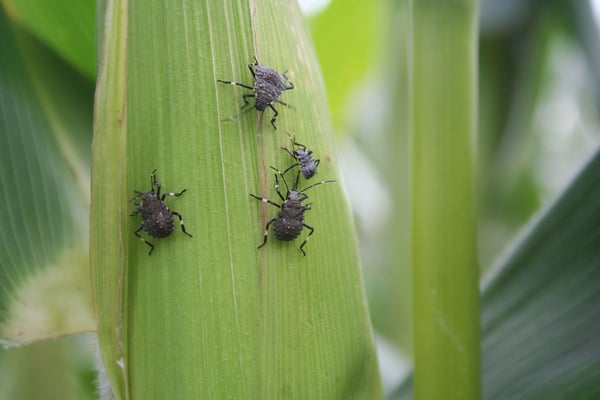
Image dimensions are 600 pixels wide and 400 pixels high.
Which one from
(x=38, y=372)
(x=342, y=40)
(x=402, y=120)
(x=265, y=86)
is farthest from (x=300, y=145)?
(x=402, y=120)

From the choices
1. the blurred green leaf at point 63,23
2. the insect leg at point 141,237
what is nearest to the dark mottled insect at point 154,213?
the insect leg at point 141,237

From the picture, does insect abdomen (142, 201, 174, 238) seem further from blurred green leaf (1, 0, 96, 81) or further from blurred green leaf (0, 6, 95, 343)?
→ blurred green leaf (1, 0, 96, 81)

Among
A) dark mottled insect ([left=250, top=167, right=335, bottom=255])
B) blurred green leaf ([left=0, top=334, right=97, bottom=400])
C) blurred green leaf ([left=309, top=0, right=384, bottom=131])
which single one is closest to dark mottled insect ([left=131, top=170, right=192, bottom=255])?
dark mottled insect ([left=250, top=167, right=335, bottom=255])

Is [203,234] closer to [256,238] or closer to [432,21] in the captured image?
[256,238]

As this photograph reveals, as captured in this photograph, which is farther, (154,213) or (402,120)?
(402,120)

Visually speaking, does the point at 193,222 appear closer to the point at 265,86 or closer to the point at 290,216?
the point at 290,216

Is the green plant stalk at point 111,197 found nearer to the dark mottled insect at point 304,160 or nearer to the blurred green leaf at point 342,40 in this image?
the dark mottled insect at point 304,160
